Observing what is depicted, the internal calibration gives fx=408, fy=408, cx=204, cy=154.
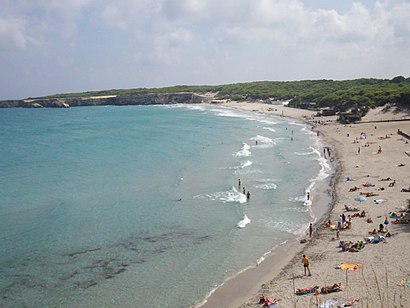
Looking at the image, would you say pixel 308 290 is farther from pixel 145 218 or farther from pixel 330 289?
pixel 145 218

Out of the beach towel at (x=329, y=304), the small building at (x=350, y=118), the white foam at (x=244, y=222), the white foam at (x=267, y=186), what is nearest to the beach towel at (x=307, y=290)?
the beach towel at (x=329, y=304)

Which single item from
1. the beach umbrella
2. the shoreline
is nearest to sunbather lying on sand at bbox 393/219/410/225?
the shoreline

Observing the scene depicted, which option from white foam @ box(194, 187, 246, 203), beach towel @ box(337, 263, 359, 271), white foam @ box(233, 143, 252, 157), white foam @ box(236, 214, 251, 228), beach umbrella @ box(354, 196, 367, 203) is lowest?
white foam @ box(236, 214, 251, 228)

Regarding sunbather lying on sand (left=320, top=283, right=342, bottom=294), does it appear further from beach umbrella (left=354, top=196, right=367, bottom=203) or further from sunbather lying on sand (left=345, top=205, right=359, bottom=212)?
beach umbrella (left=354, top=196, right=367, bottom=203)

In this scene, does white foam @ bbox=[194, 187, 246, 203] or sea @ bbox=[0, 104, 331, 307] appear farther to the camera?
white foam @ bbox=[194, 187, 246, 203]

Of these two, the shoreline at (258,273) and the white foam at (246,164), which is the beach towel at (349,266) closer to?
the shoreline at (258,273)

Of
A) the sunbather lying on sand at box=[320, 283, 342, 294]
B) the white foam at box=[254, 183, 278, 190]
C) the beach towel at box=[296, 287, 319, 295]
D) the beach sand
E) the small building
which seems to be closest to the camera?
the beach sand

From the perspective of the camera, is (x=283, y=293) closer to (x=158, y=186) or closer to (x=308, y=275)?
(x=308, y=275)

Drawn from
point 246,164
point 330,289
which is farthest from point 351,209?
point 246,164

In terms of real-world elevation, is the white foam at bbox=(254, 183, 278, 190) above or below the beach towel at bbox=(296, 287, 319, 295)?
above
